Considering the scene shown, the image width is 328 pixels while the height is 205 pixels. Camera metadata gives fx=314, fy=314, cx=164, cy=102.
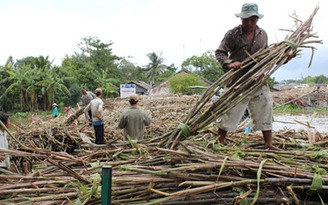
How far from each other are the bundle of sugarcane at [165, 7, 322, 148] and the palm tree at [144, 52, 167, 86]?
52721mm

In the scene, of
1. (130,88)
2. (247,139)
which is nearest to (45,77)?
(130,88)

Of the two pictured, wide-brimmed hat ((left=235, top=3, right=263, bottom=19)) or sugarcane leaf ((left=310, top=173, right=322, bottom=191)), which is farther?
wide-brimmed hat ((left=235, top=3, right=263, bottom=19))

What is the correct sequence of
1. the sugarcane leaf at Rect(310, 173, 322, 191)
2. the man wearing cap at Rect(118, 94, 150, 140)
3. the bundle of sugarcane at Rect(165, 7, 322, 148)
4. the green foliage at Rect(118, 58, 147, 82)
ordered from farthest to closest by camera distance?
the green foliage at Rect(118, 58, 147, 82) < the man wearing cap at Rect(118, 94, 150, 140) < the bundle of sugarcane at Rect(165, 7, 322, 148) < the sugarcane leaf at Rect(310, 173, 322, 191)

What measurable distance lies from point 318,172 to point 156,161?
1.06m

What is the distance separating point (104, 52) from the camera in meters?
45.7

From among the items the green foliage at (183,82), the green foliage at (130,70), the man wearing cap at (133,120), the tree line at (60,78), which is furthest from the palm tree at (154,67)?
the man wearing cap at (133,120)

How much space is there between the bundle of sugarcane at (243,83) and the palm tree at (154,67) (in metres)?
52.7

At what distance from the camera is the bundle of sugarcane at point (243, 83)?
7.93 ft

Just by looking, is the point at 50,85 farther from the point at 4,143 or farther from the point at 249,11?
the point at 249,11

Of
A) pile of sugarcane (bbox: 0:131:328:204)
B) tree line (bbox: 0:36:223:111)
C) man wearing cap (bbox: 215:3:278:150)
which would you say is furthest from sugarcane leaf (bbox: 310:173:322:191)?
tree line (bbox: 0:36:223:111)

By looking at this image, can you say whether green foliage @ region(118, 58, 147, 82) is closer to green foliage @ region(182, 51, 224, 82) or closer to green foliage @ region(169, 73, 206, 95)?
green foliage @ region(182, 51, 224, 82)

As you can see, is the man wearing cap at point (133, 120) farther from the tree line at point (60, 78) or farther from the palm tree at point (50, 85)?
the palm tree at point (50, 85)

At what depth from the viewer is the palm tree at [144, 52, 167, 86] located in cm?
5594

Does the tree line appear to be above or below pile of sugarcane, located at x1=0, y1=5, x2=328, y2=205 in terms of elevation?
above
